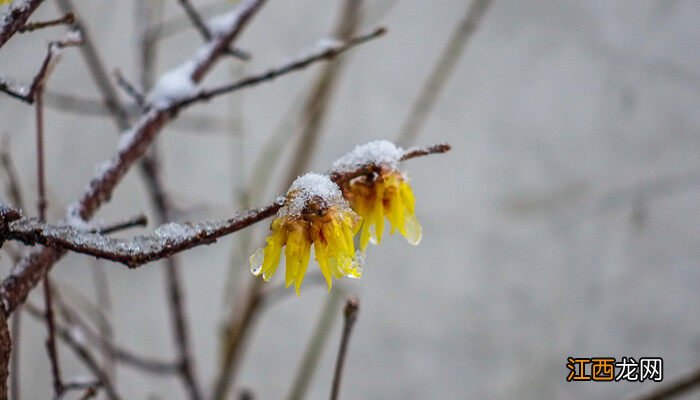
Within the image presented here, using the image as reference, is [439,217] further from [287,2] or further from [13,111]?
[13,111]

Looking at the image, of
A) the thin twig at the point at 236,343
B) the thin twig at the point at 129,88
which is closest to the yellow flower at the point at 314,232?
the thin twig at the point at 129,88

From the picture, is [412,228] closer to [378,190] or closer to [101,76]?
[378,190]

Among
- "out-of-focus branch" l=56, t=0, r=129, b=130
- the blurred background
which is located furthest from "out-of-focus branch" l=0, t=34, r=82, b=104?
the blurred background

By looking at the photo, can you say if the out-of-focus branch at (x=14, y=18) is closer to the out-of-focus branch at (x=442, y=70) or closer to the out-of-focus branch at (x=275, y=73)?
the out-of-focus branch at (x=275, y=73)

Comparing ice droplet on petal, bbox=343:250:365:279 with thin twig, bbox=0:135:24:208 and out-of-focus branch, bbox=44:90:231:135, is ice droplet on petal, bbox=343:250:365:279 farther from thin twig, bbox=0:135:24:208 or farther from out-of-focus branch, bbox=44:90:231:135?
out-of-focus branch, bbox=44:90:231:135

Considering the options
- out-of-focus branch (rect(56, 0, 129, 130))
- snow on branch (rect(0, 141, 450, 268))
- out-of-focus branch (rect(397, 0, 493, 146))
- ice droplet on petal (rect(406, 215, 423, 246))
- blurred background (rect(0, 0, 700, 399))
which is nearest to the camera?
snow on branch (rect(0, 141, 450, 268))
